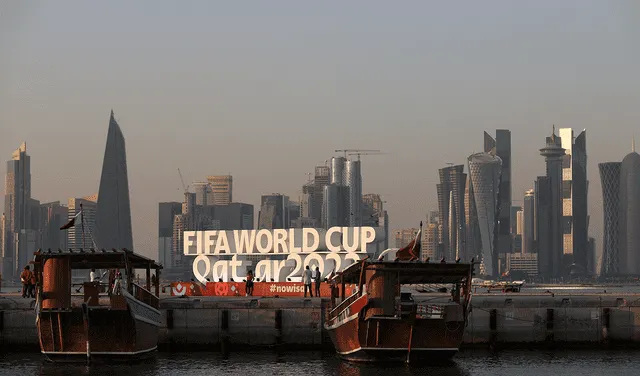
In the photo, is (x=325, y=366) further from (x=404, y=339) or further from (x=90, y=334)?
(x=90, y=334)

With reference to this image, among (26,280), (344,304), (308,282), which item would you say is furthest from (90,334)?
(308,282)

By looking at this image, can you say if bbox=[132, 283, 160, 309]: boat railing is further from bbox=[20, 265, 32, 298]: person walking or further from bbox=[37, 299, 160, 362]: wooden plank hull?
bbox=[20, 265, 32, 298]: person walking

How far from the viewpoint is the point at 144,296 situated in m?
52.2

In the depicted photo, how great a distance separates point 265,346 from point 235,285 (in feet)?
76.1

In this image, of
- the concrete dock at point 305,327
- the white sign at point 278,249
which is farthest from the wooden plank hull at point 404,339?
the white sign at point 278,249

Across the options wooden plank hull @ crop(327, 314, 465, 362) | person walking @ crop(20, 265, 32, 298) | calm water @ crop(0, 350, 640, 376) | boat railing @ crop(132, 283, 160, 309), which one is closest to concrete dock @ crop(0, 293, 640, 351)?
calm water @ crop(0, 350, 640, 376)

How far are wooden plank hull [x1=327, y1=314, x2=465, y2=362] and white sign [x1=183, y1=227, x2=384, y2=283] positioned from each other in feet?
121

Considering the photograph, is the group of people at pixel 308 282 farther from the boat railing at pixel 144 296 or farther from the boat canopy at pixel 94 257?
the boat canopy at pixel 94 257

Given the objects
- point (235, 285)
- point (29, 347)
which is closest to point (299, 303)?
point (29, 347)

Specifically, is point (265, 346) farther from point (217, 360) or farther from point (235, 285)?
point (235, 285)

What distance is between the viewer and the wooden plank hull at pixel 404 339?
48.0 metres

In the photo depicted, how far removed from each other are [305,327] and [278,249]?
1417 inches

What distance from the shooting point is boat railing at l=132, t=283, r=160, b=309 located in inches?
1992

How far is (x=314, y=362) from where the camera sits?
51969 mm
